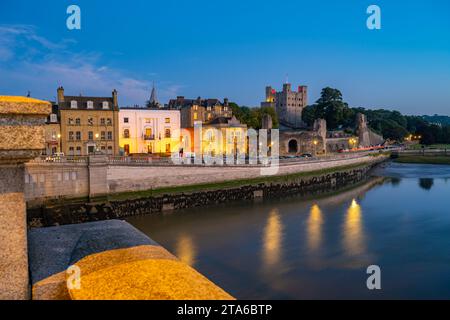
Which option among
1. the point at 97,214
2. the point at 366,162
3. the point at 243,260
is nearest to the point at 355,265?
the point at 243,260

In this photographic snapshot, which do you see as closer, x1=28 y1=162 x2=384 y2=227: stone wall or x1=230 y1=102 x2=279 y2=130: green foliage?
x1=28 y1=162 x2=384 y2=227: stone wall

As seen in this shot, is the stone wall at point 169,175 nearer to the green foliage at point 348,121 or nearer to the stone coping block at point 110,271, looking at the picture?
the stone coping block at point 110,271

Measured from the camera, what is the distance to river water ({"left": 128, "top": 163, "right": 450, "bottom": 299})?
1411 cm

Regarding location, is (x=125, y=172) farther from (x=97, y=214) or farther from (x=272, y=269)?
(x=272, y=269)

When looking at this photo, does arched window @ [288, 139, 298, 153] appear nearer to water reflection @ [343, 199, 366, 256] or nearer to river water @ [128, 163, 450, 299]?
river water @ [128, 163, 450, 299]

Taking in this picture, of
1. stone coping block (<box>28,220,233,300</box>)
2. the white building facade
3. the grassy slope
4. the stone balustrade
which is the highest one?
the white building facade

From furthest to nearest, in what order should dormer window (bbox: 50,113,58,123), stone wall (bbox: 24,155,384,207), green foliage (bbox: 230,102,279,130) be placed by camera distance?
1. green foliage (bbox: 230,102,279,130)
2. dormer window (bbox: 50,113,58,123)
3. stone wall (bbox: 24,155,384,207)

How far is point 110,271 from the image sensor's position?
13.4ft

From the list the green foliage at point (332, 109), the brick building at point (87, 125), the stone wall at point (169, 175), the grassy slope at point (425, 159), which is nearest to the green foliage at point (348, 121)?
the green foliage at point (332, 109)

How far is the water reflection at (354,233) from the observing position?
61.6 ft

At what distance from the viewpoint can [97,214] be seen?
83.0 ft

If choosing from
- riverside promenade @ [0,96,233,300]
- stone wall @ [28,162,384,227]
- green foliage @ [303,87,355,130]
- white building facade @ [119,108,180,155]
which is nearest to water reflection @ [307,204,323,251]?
stone wall @ [28,162,384,227]

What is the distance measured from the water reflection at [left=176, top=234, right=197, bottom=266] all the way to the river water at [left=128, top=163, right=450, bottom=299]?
5 centimetres

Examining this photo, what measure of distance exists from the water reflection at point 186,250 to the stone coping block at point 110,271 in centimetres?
1140
